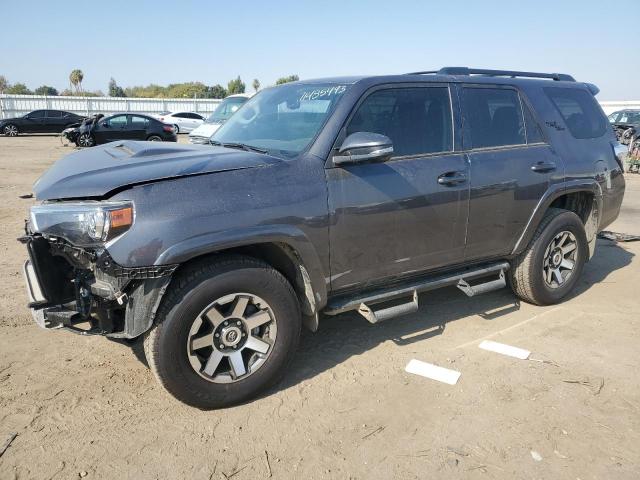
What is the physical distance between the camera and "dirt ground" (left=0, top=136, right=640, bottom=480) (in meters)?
2.54

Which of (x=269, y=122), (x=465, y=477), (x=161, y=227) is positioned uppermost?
(x=269, y=122)

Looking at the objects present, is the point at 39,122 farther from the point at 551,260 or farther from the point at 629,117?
the point at 551,260

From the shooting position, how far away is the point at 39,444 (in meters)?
2.63

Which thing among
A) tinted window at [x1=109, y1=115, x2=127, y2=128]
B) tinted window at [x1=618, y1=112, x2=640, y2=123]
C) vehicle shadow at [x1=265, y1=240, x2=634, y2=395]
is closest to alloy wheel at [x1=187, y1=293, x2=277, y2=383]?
vehicle shadow at [x1=265, y1=240, x2=634, y2=395]

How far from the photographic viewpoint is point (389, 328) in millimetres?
4105

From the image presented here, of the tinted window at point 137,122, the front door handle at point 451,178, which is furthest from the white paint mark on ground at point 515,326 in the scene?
the tinted window at point 137,122

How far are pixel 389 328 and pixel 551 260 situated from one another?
A: 170 cm

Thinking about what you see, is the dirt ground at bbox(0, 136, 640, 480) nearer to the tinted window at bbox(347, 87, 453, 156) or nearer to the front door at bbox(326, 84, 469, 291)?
the front door at bbox(326, 84, 469, 291)

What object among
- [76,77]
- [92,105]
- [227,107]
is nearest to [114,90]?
[76,77]

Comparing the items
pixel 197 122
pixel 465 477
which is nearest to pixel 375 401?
pixel 465 477

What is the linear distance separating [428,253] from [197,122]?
2596cm

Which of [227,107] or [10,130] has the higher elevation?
[227,107]

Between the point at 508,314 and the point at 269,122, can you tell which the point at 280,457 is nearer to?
the point at 269,122

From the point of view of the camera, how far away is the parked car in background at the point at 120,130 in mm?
19125
